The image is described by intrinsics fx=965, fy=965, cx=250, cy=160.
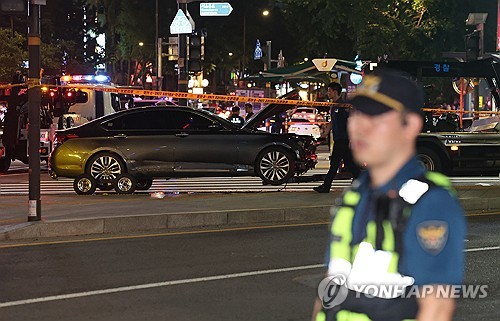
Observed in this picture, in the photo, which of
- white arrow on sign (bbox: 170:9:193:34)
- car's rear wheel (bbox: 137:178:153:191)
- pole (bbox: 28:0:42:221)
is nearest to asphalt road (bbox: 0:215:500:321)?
pole (bbox: 28:0:42:221)

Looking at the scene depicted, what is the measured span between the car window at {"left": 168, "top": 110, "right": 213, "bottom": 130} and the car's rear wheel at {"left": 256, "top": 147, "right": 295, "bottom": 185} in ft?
3.83

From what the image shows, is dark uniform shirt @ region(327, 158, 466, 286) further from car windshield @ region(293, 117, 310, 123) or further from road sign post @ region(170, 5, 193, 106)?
car windshield @ region(293, 117, 310, 123)

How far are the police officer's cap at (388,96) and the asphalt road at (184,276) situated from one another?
455 cm

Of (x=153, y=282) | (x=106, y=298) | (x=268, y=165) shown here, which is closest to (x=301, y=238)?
(x=153, y=282)

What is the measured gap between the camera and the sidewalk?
1245 cm

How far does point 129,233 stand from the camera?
41.3ft

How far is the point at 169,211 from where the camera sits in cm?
1349

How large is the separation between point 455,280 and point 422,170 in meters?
0.39

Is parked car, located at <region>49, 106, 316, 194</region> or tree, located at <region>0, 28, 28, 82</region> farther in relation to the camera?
tree, located at <region>0, 28, 28, 82</region>

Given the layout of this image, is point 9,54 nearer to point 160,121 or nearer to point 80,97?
point 80,97

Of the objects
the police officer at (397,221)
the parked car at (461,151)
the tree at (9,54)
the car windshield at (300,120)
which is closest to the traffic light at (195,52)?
the parked car at (461,151)

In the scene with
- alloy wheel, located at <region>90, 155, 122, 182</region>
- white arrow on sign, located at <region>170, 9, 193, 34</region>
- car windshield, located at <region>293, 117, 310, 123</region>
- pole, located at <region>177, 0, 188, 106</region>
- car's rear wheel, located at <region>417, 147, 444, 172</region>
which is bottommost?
alloy wheel, located at <region>90, 155, 122, 182</region>
